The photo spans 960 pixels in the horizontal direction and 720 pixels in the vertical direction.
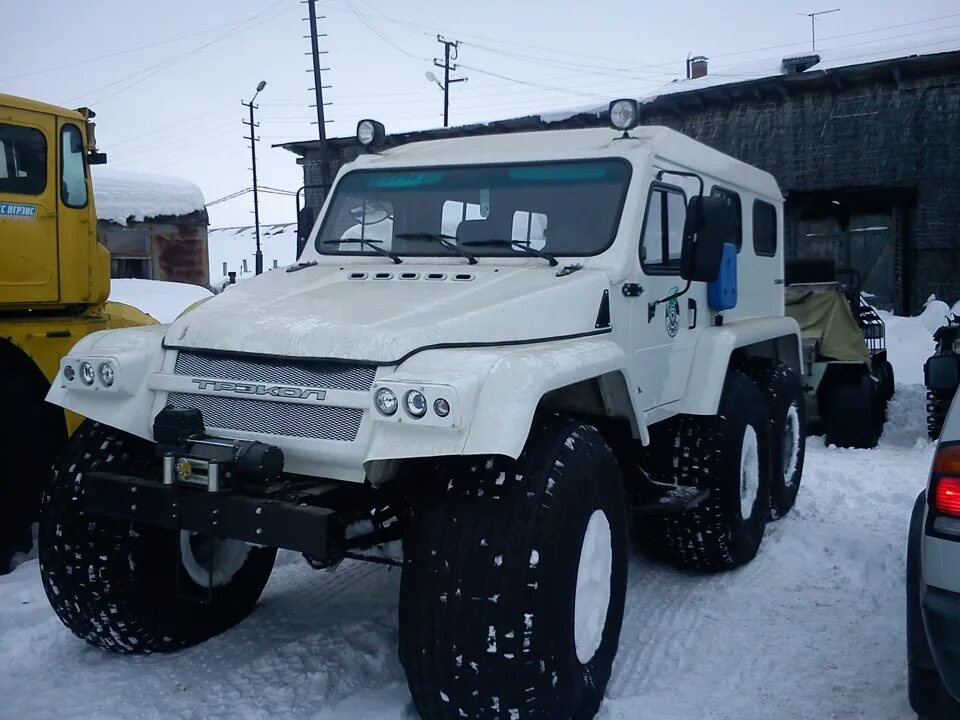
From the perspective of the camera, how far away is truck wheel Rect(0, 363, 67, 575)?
5246 millimetres

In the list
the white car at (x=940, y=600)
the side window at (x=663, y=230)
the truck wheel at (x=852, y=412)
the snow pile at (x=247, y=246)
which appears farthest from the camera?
the snow pile at (x=247, y=246)

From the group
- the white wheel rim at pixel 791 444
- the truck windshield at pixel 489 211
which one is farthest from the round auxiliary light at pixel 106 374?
the white wheel rim at pixel 791 444

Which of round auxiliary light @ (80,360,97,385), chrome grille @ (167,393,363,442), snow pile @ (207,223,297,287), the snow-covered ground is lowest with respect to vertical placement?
the snow-covered ground

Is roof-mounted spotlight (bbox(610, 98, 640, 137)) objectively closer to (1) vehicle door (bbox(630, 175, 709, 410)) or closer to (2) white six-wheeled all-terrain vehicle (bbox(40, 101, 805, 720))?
(2) white six-wheeled all-terrain vehicle (bbox(40, 101, 805, 720))

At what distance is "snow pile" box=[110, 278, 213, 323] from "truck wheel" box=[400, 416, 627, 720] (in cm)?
1035

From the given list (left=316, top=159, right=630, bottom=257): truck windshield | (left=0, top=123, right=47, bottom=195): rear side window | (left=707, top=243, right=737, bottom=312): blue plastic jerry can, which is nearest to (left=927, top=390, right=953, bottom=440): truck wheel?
(left=707, top=243, right=737, bottom=312): blue plastic jerry can

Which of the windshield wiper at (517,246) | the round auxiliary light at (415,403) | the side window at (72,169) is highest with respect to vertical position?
the side window at (72,169)

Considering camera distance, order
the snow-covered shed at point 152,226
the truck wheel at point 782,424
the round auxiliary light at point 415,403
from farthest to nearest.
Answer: the snow-covered shed at point 152,226, the truck wheel at point 782,424, the round auxiliary light at point 415,403

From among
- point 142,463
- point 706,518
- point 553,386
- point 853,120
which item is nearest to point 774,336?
point 706,518

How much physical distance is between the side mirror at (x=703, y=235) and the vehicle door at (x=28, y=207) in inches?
153

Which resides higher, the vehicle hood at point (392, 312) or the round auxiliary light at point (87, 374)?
the vehicle hood at point (392, 312)

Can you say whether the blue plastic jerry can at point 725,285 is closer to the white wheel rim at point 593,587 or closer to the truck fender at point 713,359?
the truck fender at point 713,359

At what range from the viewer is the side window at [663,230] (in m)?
4.38

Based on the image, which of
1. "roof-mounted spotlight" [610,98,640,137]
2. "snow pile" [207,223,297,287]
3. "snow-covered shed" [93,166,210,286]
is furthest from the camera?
"snow pile" [207,223,297,287]
